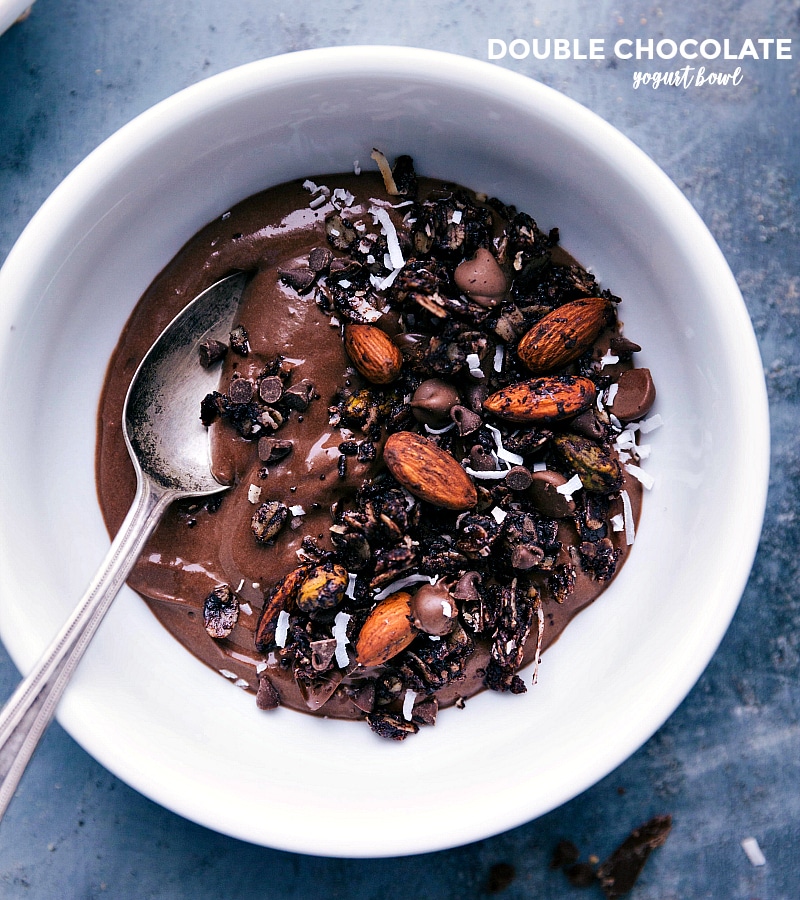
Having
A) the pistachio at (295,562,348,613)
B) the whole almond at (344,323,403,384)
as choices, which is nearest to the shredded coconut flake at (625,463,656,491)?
the whole almond at (344,323,403,384)

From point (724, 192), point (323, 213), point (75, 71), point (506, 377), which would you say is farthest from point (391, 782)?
point (75, 71)

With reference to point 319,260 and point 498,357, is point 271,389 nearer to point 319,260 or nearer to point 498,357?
point 319,260

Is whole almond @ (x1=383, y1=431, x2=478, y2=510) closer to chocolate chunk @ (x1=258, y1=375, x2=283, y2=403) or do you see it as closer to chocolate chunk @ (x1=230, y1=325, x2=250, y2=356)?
chocolate chunk @ (x1=258, y1=375, x2=283, y2=403)

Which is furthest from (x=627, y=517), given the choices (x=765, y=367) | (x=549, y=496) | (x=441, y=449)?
(x=765, y=367)

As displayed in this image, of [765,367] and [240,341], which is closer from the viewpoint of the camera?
[240,341]

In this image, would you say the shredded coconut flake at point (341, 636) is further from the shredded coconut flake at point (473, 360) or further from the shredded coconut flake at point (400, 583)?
the shredded coconut flake at point (473, 360)

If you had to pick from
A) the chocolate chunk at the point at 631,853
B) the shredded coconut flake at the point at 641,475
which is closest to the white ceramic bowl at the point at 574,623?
the shredded coconut flake at the point at 641,475

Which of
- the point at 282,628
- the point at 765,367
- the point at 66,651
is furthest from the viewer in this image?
the point at 765,367
